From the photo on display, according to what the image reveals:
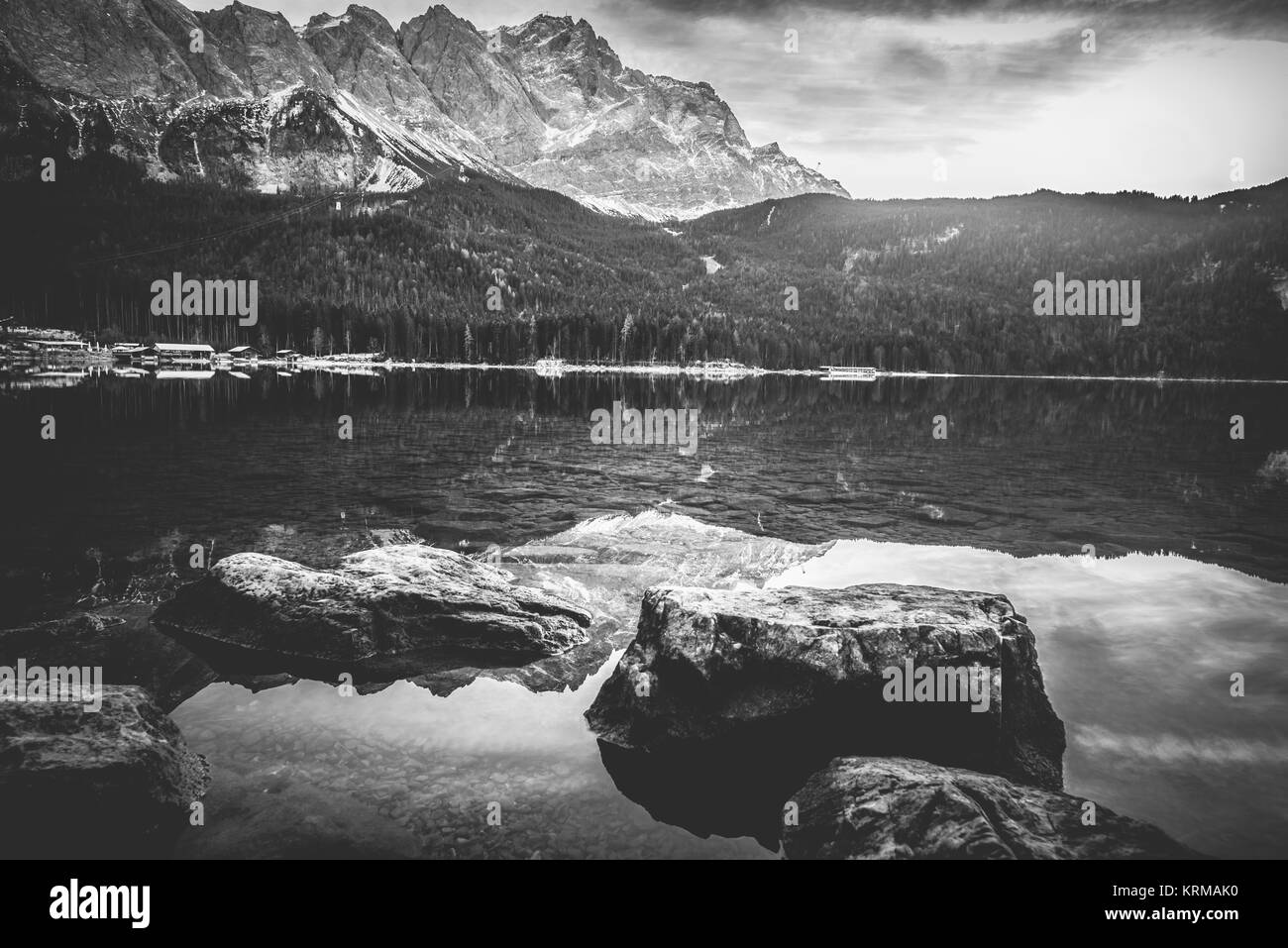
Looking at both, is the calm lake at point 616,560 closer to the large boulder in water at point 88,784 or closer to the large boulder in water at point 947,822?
the large boulder in water at point 88,784

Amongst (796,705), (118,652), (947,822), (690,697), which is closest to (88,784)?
(118,652)

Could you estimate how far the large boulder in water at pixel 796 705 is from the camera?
33.2 feet

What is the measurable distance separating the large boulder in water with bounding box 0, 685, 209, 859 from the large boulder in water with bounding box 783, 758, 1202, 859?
7418mm

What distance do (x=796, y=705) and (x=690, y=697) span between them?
1545 millimetres

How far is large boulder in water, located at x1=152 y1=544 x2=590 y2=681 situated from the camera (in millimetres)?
13383

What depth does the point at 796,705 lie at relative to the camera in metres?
10.5

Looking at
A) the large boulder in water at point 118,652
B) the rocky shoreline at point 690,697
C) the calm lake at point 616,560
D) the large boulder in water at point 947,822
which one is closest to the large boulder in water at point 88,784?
the rocky shoreline at point 690,697

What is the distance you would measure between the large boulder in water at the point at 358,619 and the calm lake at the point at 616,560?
2.89 feet

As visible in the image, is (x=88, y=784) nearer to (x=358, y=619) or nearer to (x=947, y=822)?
(x=358, y=619)

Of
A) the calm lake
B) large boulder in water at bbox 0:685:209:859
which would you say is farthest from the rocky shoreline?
the calm lake

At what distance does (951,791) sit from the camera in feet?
26.9
